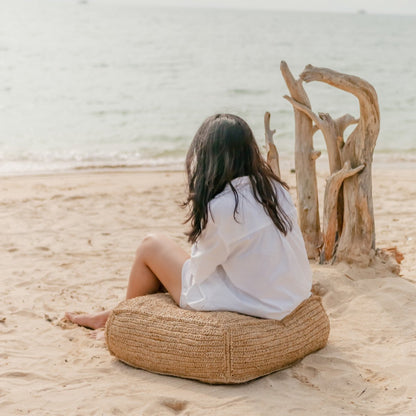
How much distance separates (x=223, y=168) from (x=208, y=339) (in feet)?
2.85

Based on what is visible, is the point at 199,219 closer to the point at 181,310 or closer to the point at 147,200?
the point at 181,310

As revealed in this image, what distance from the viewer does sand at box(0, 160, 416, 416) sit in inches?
115

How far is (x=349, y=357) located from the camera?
3436 mm

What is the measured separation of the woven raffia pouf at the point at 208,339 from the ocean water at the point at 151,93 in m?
1.17

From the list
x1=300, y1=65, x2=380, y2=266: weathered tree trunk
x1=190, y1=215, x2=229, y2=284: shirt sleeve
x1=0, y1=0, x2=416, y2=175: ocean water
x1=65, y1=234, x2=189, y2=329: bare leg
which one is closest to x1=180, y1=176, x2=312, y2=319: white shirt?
x1=190, y1=215, x2=229, y2=284: shirt sleeve

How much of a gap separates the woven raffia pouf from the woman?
96mm

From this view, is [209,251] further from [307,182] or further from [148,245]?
[307,182]

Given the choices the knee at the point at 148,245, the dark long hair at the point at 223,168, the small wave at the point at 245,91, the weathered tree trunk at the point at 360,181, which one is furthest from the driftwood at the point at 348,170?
the small wave at the point at 245,91

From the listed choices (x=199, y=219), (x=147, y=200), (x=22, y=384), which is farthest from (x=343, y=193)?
(x=147, y=200)

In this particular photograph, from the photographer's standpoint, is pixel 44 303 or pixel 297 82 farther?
pixel 297 82

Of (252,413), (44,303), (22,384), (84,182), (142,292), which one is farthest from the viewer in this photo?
(84,182)

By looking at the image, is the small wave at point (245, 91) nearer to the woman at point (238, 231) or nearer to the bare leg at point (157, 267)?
the bare leg at point (157, 267)

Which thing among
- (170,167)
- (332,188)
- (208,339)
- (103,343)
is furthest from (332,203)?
(170,167)

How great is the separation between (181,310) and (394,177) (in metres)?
6.70
